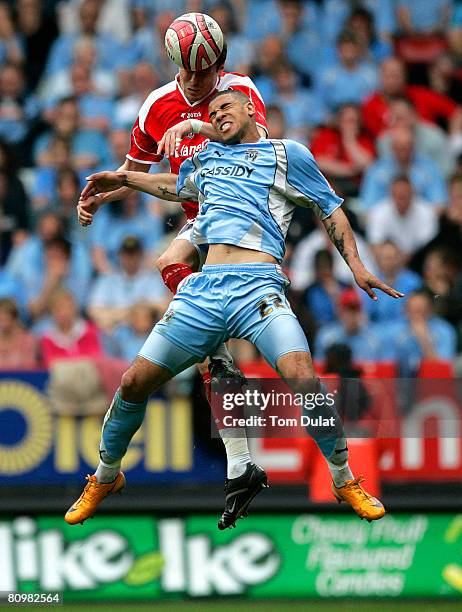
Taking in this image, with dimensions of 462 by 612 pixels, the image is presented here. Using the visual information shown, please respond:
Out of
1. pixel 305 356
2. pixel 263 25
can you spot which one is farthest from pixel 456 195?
pixel 305 356

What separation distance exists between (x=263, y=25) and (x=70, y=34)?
2.32m

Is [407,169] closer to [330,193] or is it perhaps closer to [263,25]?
[263,25]

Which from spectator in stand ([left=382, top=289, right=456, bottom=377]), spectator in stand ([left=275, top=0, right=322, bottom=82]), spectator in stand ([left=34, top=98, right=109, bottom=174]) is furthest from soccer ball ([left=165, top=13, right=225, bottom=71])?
spectator in stand ([left=275, top=0, right=322, bottom=82])

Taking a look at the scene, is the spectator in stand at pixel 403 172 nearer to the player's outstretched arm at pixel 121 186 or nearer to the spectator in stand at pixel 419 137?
the spectator in stand at pixel 419 137

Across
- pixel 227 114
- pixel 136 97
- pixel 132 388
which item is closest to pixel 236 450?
pixel 132 388

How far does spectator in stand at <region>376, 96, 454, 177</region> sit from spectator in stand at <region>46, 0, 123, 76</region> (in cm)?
335

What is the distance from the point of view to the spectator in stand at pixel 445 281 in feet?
46.9

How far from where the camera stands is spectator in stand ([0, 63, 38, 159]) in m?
17.0

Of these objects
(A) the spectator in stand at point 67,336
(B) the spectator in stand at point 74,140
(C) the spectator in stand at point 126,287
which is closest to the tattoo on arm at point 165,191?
(A) the spectator in stand at point 67,336

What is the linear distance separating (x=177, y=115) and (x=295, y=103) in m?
7.28

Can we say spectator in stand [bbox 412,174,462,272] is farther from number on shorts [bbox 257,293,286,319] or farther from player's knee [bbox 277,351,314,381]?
player's knee [bbox 277,351,314,381]

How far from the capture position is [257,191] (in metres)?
9.27

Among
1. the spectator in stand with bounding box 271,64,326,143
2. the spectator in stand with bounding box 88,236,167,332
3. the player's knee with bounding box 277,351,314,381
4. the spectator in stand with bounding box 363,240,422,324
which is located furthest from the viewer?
the spectator in stand with bounding box 271,64,326,143

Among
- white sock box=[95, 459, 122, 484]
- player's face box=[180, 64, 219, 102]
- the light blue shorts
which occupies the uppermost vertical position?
player's face box=[180, 64, 219, 102]
